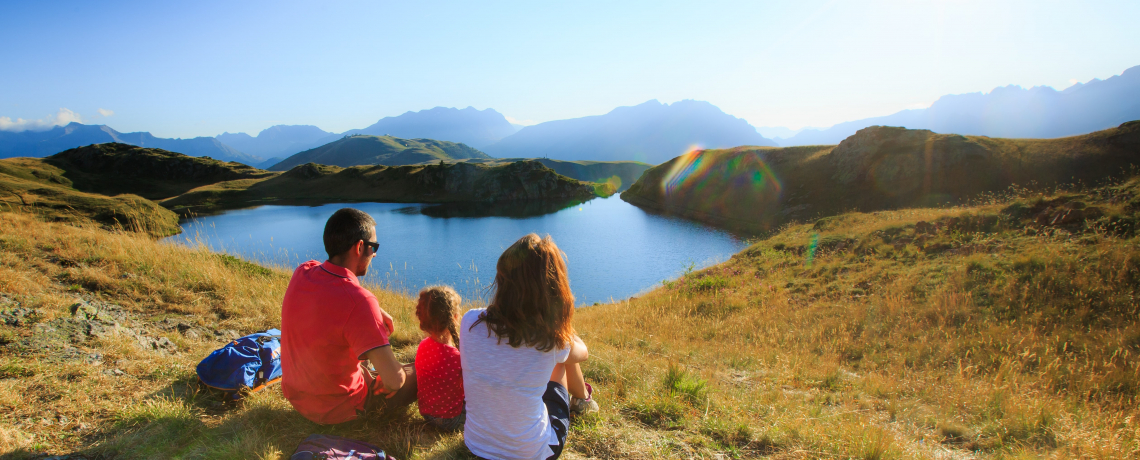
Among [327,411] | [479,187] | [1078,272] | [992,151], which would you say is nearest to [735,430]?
[327,411]

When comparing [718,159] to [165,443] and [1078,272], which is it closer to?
[1078,272]

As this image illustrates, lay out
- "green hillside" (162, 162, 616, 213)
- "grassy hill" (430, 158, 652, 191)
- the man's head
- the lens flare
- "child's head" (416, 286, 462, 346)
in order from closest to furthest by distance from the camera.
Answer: the man's head, "child's head" (416, 286, 462, 346), the lens flare, "green hillside" (162, 162, 616, 213), "grassy hill" (430, 158, 652, 191)

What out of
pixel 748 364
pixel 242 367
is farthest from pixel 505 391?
pixel 748 364

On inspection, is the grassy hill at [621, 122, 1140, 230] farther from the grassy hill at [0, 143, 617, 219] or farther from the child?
the child

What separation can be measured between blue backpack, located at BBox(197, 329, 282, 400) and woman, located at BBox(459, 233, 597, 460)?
7.21 ft

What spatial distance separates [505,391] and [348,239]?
1.49m

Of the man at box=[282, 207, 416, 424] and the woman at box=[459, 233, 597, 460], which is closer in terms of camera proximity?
the woman at box=[459, 233, 597, 460]

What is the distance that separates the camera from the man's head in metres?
2.88

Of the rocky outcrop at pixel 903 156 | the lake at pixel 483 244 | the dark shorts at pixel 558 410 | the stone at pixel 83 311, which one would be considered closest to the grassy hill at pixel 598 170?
the lake at pixel 483 244

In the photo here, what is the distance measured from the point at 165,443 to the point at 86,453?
43 cm

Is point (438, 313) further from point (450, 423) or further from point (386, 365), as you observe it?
point (450, 423)

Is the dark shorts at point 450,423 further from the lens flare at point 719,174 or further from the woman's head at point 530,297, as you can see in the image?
the lens flare at point 719,174

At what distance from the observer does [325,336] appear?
110 inches

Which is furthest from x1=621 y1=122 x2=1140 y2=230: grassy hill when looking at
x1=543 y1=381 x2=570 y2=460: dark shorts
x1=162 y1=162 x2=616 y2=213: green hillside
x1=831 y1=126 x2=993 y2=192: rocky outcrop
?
x1=543 y1=381 x2=570 y2=460: dark shorts
